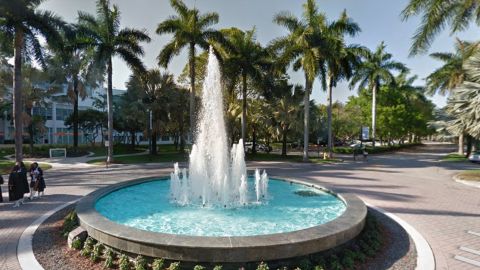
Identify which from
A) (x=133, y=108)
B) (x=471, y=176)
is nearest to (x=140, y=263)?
(x=471, y=176)

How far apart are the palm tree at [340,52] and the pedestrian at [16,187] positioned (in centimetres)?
2472

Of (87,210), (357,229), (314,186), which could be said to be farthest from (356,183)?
(87,210)

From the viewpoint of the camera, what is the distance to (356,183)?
1775 cm

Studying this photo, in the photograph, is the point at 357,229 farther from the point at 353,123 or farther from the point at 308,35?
the point at 353,123

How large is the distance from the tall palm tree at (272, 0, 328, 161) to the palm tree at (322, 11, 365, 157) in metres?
0.89

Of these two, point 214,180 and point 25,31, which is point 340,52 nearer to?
point 214,180

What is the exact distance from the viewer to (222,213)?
Answer: 33.0ft

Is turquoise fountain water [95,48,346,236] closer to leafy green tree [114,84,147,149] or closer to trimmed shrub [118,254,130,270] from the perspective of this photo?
trimmed shrub [118,254,130,270]

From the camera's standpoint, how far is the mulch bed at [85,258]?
6645 millimetres

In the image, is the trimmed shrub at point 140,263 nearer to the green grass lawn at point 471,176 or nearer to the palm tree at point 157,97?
the green grass lawn at point 471,176

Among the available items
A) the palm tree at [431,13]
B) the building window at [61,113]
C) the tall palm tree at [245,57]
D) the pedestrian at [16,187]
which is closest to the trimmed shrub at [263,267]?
the pedestrian at [16,187]

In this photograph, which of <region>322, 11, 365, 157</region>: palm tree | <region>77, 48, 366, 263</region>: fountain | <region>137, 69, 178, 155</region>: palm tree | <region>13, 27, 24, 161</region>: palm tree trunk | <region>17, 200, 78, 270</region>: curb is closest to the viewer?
<region>77, 48, 366, 263</region>: fountain

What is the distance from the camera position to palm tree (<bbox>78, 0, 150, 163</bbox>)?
85.8 ft

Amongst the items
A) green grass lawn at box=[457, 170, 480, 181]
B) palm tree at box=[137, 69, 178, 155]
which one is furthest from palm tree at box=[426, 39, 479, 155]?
palm tree at box=[137, 69, 178, 155]
